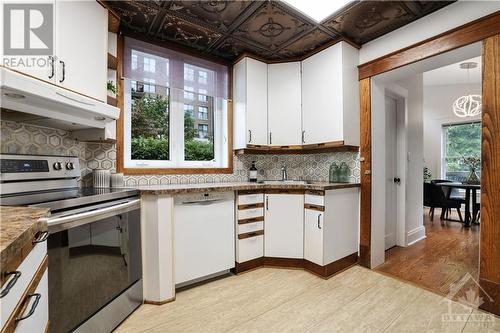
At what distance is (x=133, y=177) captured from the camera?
2.29 m

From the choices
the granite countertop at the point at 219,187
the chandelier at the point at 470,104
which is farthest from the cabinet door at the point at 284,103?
the chandelier at the point at 470,104

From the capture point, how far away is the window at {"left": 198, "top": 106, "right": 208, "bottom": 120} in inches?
113

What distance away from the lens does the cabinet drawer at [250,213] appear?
7.71 feet

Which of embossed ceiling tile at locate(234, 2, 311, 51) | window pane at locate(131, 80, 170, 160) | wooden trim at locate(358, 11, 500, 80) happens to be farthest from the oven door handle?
wooden trim at locate(358, 11, 500, 80)

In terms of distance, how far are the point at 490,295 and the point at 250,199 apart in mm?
1982

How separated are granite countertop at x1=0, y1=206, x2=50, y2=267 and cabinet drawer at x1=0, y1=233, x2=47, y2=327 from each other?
7 cm

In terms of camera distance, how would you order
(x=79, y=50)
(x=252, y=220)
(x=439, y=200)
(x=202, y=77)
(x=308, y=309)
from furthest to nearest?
1. (x=439, y=200)
2. (x=202, y=77)
3. (x=252, y=220)
4. (x=308, y=309)
5. (x=79, y=50)

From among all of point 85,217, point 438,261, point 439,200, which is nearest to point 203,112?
point 85,217

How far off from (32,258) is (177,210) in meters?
1.17

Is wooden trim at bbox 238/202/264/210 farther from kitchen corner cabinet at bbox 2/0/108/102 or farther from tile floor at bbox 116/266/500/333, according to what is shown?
kitchen corner cabinet at bbox 2/0/108/102

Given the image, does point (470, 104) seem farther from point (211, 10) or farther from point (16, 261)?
point (16, 261)

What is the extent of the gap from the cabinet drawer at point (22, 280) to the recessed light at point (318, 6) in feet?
7.29

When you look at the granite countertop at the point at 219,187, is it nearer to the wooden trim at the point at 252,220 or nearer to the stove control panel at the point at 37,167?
the wooden trim at the point at 252,220

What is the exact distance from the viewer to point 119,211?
1593mm
